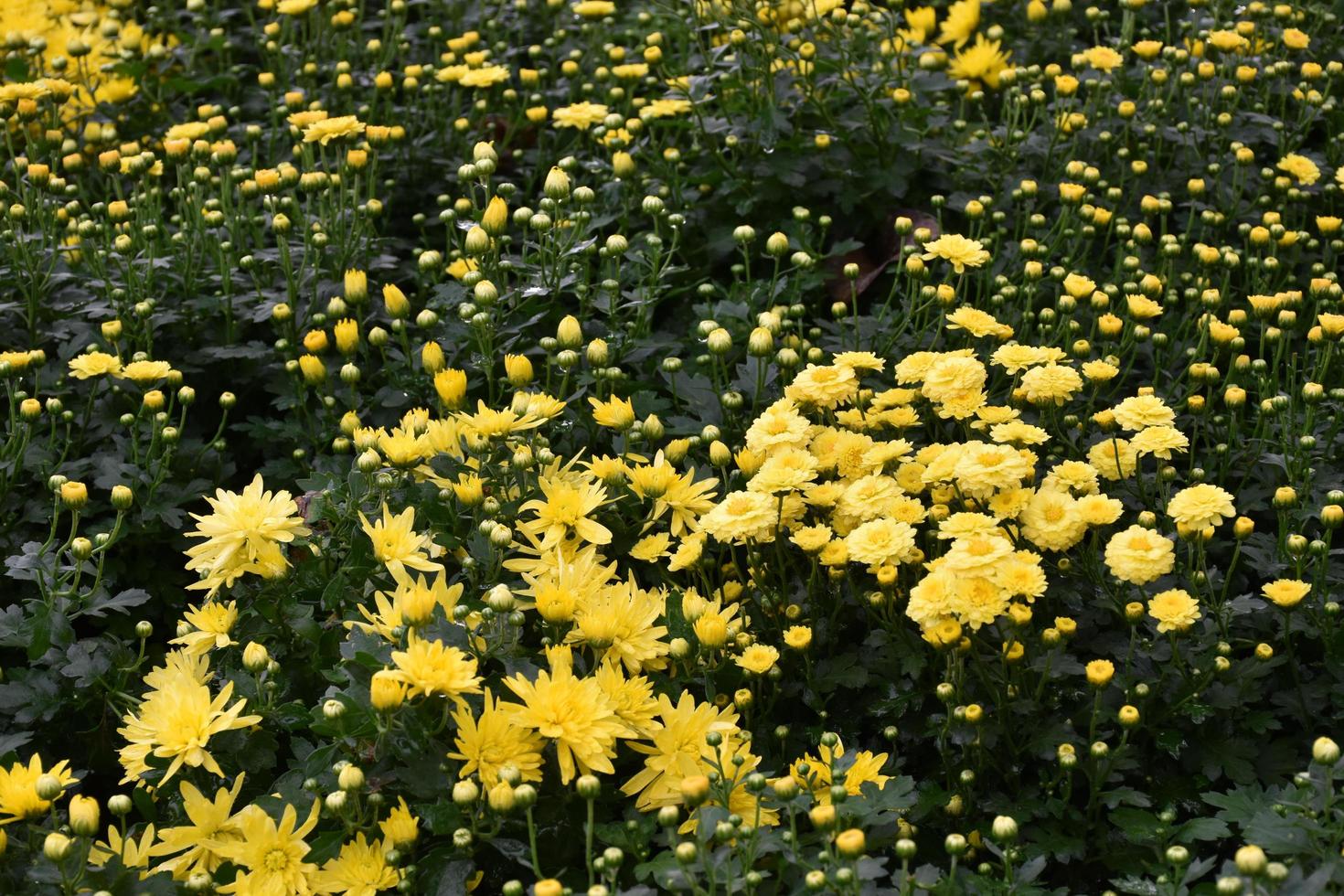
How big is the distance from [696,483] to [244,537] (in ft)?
2.87

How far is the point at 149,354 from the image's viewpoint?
3.49 m

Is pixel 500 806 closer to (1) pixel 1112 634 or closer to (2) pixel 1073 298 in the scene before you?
(1) pixel 1112 634

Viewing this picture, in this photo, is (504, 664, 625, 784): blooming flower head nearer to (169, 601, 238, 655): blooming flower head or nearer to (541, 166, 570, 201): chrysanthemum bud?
(169, 601, 238, 655): blooming flower head

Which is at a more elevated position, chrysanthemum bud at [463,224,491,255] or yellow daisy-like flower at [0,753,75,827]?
chrysanthemum bud at [463,224,491,255]

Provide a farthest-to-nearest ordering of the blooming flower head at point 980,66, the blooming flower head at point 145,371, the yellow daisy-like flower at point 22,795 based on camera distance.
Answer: the blooming flower head at point 980,66
the blooming flower head at point 145,371
the yellow daisy-like flower at point 22,795

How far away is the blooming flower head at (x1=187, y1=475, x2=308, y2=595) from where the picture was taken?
256cm

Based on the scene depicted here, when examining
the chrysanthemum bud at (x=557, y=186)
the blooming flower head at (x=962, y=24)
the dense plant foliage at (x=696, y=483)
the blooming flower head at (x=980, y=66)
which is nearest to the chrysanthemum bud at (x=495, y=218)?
the dense plant foliage at (x=696, y=483)

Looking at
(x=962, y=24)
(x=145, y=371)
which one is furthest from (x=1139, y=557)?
(x=962, y=24)

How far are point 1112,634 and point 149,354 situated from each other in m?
2.32

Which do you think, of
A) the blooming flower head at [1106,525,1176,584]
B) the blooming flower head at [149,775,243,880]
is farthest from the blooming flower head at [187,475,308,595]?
the blooming flower head at [1106,525,1176,584]

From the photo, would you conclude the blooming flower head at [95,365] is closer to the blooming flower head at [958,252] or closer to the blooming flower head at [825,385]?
the blooming flower head at [825,385]

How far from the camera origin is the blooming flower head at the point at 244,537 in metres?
2.56

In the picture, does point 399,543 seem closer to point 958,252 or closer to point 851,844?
point 851,844

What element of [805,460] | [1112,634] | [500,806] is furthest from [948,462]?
[500,806]
